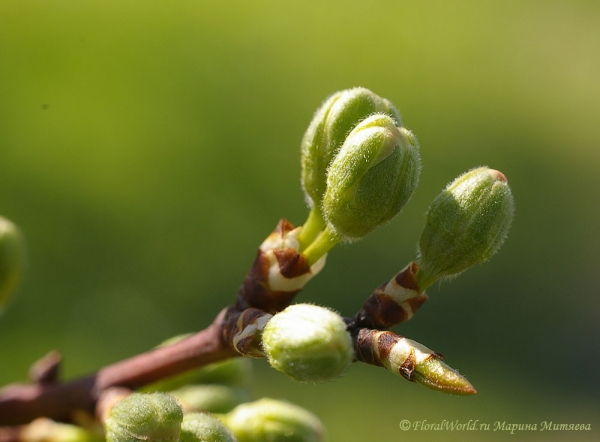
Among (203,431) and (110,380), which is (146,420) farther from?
(110,380)

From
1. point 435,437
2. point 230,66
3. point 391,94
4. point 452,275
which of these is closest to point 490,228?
point 452,275

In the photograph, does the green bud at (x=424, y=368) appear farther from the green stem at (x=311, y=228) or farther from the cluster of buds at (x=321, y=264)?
the green stem at (x=311, y=228)

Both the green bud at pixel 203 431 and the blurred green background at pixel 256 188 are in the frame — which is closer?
the green bud at pixel 203 431

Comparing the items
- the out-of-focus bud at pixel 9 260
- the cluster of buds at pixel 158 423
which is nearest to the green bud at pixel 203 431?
the cluster of buds at pixel 158 423

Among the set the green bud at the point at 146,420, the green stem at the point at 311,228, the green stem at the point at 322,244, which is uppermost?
the green stem at the point at 311,228

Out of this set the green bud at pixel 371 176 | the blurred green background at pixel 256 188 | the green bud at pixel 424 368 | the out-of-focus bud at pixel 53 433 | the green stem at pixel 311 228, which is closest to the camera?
the green bud at pixel 424 368

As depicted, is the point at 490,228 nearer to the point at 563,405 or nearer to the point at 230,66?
the point at 563,405

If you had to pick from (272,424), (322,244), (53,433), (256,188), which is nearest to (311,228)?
(322,244)
